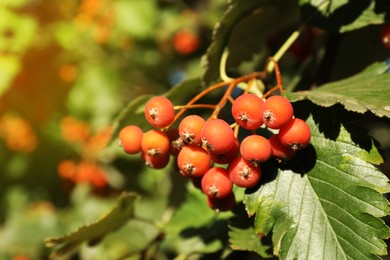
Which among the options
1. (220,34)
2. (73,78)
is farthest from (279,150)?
(73,78)

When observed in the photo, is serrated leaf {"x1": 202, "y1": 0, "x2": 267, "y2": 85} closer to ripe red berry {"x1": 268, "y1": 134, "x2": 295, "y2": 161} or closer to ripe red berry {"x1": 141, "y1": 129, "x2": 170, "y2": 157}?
ripe red berry {"x1": 141, "y1": 129, "x2": 170, "y2": 157}

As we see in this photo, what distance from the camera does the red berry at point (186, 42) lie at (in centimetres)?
490

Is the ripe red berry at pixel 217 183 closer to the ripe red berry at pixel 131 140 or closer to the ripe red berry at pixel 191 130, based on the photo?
the ripe red berry at pixel 191 130

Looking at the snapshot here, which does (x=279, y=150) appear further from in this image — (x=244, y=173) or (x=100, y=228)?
(x=100, y=228)

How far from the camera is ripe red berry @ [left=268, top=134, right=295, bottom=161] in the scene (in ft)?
4.83

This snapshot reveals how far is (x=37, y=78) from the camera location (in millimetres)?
4680

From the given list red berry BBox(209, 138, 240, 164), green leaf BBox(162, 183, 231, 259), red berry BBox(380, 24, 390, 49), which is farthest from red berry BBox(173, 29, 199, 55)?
red berry BBox(209, 138, 240, 164)

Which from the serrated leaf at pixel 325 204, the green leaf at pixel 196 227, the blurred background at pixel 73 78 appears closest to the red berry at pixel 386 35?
the serrated leaf at pixel 325 204

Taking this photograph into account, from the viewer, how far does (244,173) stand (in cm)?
148

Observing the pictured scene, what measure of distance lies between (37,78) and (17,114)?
355 mm

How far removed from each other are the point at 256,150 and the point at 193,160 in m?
0.21

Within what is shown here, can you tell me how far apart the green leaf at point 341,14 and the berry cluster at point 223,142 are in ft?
1.55

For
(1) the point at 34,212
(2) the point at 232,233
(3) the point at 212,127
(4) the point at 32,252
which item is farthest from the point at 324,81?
(1) the point at 34,212

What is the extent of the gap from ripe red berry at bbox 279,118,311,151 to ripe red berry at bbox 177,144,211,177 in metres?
0.25
